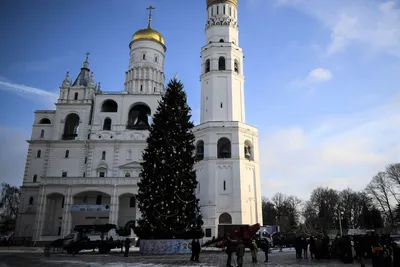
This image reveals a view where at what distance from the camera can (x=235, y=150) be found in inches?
1496

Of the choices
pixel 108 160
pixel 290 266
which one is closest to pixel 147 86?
pixel 108 160

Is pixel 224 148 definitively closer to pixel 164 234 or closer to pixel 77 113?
pixel 164 234

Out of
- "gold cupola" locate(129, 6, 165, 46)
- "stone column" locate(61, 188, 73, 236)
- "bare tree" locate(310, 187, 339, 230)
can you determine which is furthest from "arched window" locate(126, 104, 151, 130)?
"bare tree" locate(310, 187, 339, 230)

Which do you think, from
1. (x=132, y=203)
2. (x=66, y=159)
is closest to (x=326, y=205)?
(x=132, y=203)

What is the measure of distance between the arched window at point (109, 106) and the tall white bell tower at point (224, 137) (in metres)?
16.2

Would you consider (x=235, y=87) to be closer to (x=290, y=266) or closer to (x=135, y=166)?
(x=135, y=166)

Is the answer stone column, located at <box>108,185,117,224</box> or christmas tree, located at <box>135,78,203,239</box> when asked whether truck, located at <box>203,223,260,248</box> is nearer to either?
christmas tree, located at <box>135,78,203,239</box>

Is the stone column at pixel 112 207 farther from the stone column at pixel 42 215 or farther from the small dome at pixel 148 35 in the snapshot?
the small dome at pixel 148 35

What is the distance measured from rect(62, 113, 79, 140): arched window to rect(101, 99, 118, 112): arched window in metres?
4.24

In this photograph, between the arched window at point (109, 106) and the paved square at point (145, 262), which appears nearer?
the paved square at point (145, 262)

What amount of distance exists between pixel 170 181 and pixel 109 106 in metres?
33.5

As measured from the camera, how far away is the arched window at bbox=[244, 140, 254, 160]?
39844 mm

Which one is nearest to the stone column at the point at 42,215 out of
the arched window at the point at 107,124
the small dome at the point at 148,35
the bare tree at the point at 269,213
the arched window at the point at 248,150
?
the arched window at the point at 107,124

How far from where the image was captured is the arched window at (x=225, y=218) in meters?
35.9
